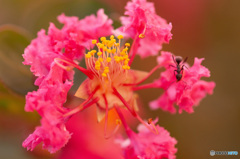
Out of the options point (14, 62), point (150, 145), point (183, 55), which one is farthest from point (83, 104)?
point (183, 55)

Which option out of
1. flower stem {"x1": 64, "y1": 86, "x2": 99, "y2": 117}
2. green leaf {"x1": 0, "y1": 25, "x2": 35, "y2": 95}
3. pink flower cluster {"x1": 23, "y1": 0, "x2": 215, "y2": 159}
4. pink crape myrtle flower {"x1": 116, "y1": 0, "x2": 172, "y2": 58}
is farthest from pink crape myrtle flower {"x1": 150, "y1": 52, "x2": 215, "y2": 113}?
green leaf {"x1": 0, "y1": 25, "x2": 35, "y2": 95}

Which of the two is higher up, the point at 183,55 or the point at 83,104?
the point at 183,55

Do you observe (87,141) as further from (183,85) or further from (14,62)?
(183,85)

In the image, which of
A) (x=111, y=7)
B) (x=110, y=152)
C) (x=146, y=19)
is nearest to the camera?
(x=146, y=19)

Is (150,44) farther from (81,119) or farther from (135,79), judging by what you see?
(81,119)

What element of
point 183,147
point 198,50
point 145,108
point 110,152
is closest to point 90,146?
point 110,152

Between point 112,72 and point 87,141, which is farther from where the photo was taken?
point 87,141
